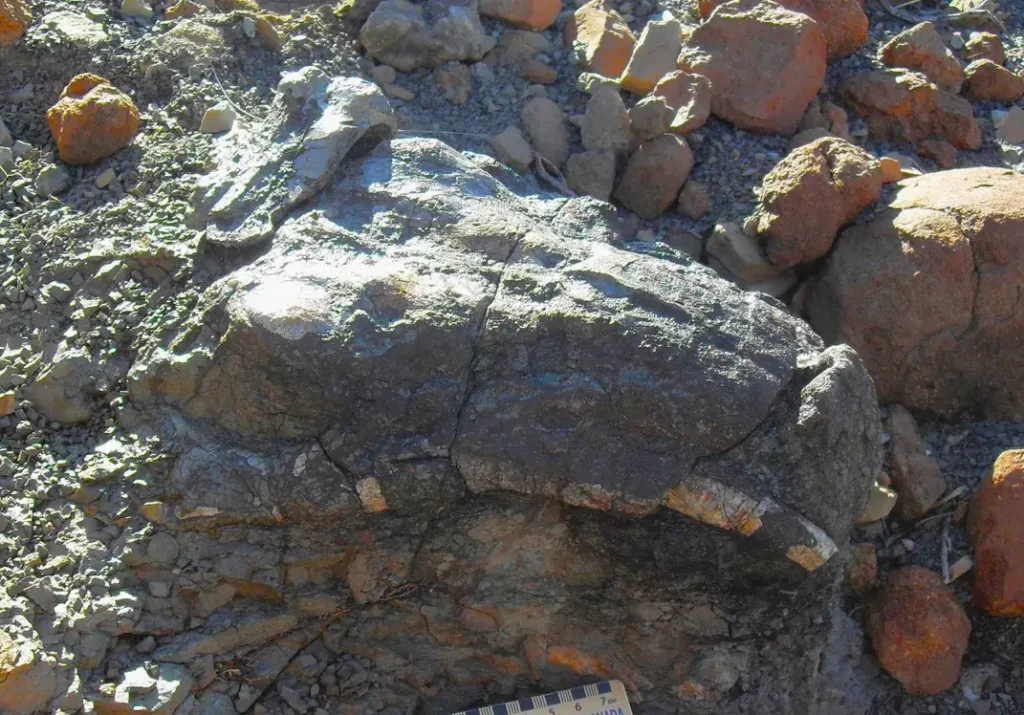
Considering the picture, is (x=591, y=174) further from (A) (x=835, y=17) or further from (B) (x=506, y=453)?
(B) (x=506, y=453)

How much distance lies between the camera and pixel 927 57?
3.50 metres

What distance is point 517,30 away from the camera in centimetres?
345

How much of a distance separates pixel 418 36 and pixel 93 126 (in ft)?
3.33

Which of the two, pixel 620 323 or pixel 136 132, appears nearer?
pixel 620 323

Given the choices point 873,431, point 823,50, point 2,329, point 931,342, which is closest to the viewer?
point 873,431

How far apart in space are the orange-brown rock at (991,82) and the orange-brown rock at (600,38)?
1.16m

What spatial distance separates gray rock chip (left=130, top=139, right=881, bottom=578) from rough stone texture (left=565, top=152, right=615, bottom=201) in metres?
0.80

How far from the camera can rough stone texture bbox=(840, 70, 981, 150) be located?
3.39m

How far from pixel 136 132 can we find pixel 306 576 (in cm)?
134

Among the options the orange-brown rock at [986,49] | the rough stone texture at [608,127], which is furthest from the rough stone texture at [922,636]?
the orange-brown rock at [986,49]

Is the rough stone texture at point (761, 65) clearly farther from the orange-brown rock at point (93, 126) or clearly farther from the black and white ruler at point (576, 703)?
the black and white ruler at point (576, 703)

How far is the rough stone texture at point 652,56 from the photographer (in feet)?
10.7

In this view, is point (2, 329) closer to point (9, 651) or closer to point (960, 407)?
point (9, 651)

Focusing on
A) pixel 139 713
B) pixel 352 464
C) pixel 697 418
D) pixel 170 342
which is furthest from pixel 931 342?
pixel 139 713
